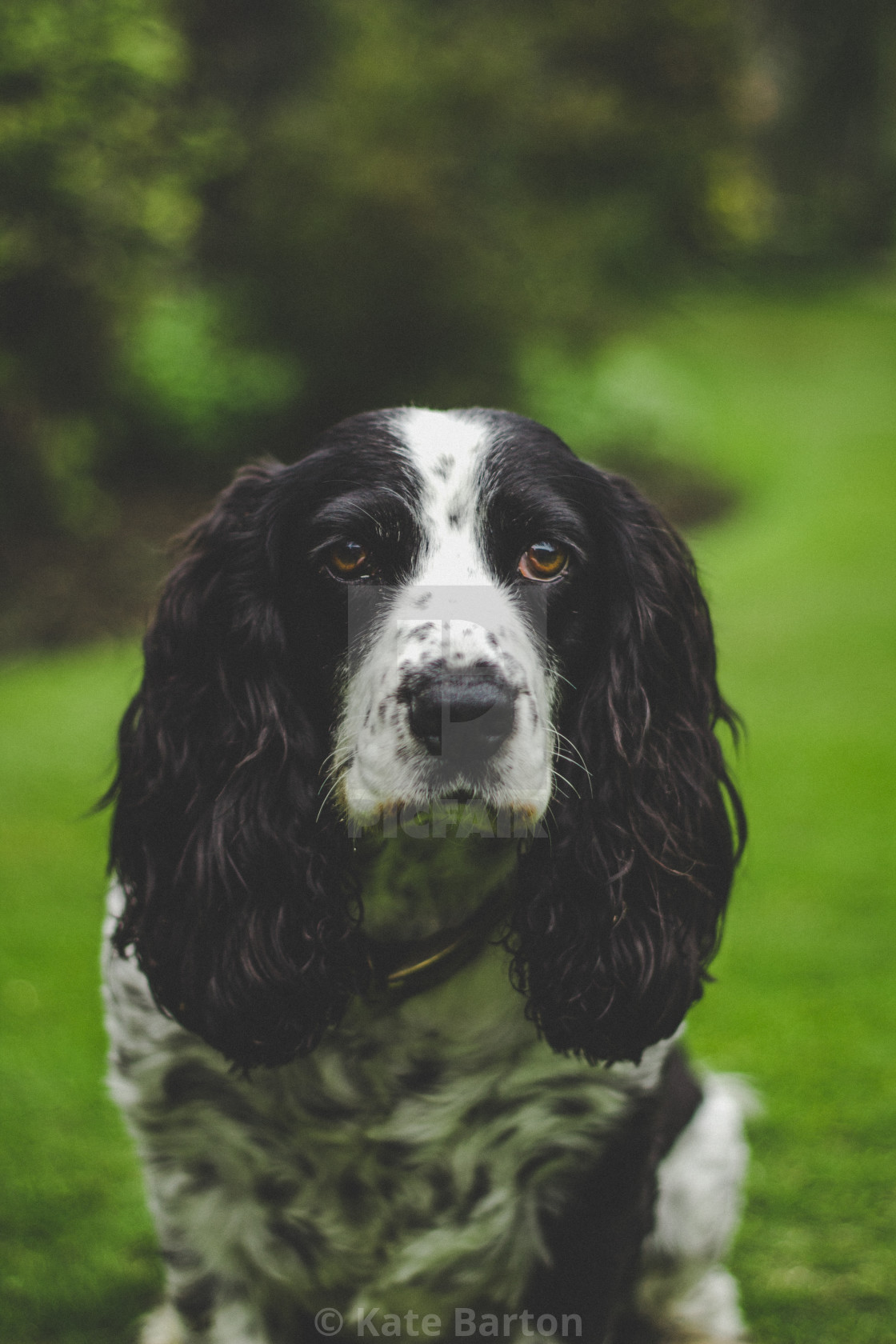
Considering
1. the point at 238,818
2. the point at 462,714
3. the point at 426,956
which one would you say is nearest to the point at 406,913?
the point at 426,956

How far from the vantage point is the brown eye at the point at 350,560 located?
180cm

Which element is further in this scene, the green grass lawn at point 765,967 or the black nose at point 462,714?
the green grass lawn at point 765,967

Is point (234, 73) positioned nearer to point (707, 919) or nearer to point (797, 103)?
point (707, 919)

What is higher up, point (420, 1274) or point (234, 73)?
point (234, 73)

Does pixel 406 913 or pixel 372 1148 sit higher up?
pixel 406 913

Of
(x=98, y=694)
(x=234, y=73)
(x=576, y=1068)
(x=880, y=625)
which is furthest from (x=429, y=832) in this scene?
(x=234, y=73)

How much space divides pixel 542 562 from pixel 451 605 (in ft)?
0.71

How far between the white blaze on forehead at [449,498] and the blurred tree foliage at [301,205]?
24.0ft

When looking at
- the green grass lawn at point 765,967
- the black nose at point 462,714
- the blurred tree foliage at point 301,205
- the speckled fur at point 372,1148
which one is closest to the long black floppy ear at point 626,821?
the speckled fur at point 372,1148

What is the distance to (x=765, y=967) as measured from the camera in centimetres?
405

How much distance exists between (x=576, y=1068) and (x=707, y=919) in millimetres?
347

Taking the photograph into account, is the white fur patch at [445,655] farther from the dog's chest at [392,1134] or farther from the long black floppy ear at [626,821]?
the dog's chest at [392,1134]

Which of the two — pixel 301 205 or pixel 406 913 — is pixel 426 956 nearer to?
pixel 406 913

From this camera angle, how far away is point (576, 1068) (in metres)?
1.92
